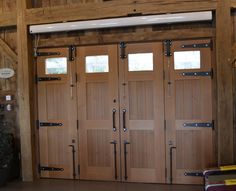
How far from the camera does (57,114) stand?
16.8ft

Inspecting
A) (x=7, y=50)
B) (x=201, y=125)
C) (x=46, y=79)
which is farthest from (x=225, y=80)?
(x=7, y=50)

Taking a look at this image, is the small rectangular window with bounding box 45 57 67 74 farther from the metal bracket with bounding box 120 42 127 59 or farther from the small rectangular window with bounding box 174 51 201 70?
the small rectangular window with bounding box 174 51 201 70

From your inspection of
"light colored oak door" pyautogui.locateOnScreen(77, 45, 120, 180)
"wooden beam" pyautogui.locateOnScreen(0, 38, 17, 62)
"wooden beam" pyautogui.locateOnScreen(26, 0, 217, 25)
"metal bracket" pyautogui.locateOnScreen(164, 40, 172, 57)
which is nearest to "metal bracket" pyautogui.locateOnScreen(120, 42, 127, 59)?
"light colored oak door" pyautogui.locateOnScreen(77, 45, 120, 180)

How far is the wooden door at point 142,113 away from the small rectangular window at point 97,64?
27 centimetres

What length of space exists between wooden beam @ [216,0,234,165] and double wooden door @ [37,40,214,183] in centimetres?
23

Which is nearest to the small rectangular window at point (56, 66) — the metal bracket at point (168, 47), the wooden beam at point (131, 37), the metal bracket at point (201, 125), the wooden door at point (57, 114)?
the wooden door at point (57, 114)

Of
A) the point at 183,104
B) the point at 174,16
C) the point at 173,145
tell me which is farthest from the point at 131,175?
the point at 174,16

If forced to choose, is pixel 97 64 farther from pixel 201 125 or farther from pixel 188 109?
pixel 201 125

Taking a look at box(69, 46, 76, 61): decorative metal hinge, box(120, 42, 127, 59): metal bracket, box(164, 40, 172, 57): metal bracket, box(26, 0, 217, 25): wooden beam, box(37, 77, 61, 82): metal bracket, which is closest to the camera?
box(26, 0, 217, 25): wooden beam

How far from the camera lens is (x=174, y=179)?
183 inches

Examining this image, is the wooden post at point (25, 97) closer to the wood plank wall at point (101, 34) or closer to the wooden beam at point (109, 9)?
the wood plank wall at point (101, 34)

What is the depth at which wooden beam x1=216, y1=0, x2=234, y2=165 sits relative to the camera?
425cm

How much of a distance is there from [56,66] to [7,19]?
119 centimetres

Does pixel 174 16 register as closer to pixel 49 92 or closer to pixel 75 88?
pixel 75 88
